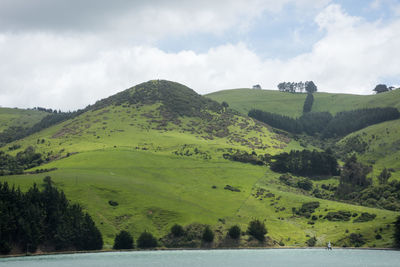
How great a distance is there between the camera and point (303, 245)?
148625 millimetres

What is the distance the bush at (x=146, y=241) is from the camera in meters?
144

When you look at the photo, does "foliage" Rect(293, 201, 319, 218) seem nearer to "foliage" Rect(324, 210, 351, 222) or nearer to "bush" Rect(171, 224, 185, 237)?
"foliage" Rect(324, 210, 351, 222)

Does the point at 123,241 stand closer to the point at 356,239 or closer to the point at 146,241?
the point at 146,241

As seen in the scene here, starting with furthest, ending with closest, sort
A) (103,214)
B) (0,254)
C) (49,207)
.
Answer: (103,214), (49,207), (0,254)

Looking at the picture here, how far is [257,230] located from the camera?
15200 cm

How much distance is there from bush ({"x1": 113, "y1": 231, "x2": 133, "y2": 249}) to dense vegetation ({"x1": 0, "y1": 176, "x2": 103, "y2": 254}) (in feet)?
16.0

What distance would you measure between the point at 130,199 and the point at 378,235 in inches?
3400

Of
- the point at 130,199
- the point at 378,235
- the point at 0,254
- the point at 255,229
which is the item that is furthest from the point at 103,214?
→ the point at 378,235

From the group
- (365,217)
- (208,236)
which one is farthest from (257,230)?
(365,217)

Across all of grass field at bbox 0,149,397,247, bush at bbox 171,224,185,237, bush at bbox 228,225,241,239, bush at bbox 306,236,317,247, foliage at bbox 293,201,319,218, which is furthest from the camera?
foliage at bbox 293,201,319,218

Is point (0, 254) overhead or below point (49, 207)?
below

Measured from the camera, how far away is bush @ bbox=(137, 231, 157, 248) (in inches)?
5659

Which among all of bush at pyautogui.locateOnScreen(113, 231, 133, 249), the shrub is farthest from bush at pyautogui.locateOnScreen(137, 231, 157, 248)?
the shrub

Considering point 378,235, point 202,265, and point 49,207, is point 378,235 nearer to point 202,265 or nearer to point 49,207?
point 202,265
